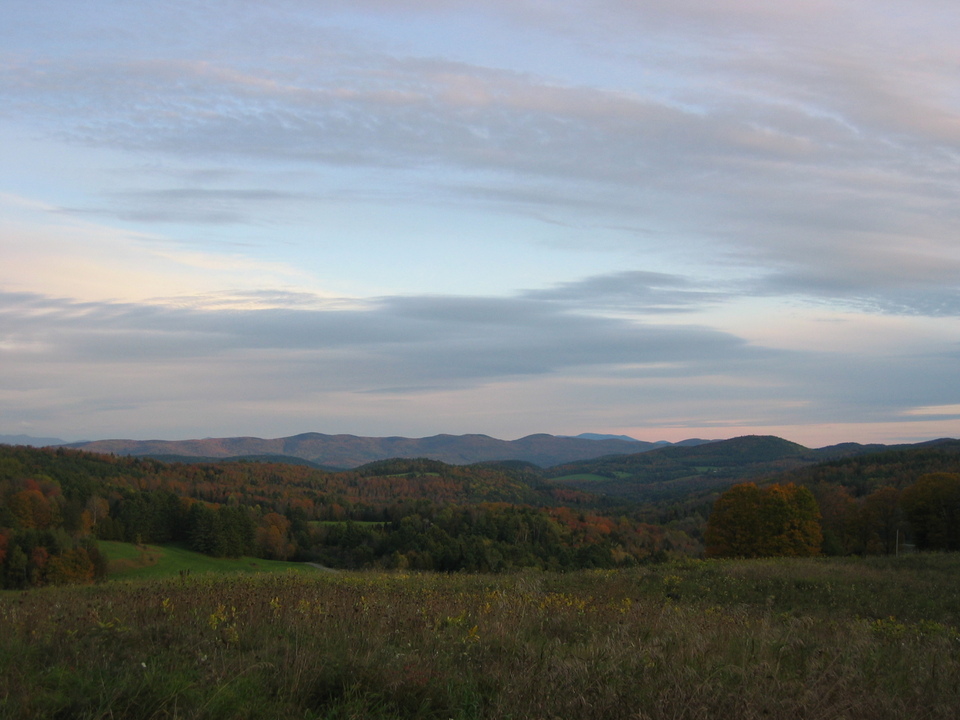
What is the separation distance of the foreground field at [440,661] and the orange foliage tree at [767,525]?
37.4 meters

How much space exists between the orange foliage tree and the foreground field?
37395 millimetres

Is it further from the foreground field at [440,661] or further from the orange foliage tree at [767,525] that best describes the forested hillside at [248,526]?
the foreground field at [440,661]

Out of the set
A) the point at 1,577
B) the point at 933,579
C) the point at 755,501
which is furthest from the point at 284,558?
the point at 933,579

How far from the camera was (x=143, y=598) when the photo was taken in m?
7.61

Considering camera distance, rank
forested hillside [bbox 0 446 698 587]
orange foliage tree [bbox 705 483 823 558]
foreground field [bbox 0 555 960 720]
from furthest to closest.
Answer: orange foliage tree [bbox 705 483 823 558]
forested hillside [bbox 0 446 698 587]
foreground field [bbox 0 555 960 720]

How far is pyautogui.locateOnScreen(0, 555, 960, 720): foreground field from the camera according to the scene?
4.36 metres

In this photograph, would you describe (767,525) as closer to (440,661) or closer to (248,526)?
(440,661)

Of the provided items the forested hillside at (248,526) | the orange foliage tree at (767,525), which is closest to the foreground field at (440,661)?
the forested hillside at (248,526)

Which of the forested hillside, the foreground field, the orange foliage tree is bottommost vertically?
the forested hillside

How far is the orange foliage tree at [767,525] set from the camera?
42.5m

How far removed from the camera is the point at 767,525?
43094mm

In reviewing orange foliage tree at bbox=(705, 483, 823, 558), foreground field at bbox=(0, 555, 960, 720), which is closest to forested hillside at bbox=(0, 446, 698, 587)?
orange foliage tree at bbox=(705, 483, 823, 558)

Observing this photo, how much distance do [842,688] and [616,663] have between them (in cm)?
173

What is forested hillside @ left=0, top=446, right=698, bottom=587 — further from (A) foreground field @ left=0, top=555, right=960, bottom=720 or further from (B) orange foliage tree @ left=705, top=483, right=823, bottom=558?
(A) foreground field @ left=0, top=555, right=960, bottom=720
